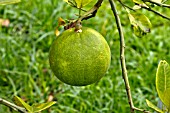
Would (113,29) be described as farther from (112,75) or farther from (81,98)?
(81,98)

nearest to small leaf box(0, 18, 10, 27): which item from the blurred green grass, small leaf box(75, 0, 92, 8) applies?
the blurred green grass

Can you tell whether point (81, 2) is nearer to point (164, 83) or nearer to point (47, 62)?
point (164, 83)

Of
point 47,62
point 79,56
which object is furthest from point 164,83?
point 47,62

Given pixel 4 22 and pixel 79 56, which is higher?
pixel 4 22

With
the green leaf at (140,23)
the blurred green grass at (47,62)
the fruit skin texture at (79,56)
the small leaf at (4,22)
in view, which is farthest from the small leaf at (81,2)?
the small leaf at (4,22)

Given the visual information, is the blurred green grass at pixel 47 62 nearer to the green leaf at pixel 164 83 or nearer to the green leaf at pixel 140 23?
the green leaf at pixel 140 23

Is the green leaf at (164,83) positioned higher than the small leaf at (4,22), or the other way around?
the small leaf at (4,22)

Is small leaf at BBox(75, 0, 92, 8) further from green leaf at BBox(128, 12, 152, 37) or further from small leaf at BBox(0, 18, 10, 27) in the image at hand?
small leaf at BBox(0, 18, 10, 27)
